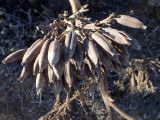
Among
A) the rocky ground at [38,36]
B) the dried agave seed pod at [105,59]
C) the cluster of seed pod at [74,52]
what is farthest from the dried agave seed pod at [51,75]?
the rocky ground at [38,36]

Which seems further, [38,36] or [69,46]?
[38,36]

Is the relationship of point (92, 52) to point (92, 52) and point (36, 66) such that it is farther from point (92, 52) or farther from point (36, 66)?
point (36, 66)

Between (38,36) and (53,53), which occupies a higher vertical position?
(53,53)

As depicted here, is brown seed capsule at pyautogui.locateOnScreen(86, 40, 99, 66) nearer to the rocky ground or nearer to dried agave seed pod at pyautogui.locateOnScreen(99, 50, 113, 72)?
dried agave seed pod at pyautogui.locateOnScreen(99, 50, 113, 72)

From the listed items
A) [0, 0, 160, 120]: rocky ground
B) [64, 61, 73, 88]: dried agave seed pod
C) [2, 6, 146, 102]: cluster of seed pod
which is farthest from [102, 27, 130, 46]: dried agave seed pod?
[0, 0, 160, 120]: rocky ground

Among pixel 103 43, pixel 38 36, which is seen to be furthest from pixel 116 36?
pixel 38 36

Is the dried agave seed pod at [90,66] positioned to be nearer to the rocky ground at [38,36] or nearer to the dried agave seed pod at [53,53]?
the dried agave seed pod at [53,53]

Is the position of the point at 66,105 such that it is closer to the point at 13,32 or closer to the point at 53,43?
the point at 53,43
